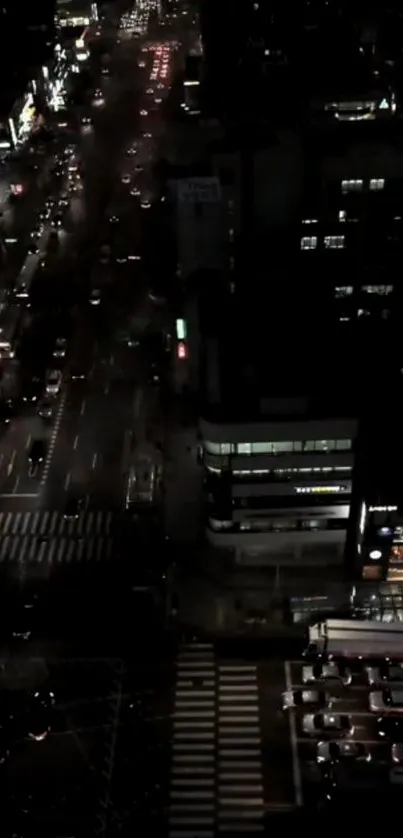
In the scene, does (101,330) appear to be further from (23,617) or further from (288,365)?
(23,617)

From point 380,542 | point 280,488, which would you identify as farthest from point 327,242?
point 380,542

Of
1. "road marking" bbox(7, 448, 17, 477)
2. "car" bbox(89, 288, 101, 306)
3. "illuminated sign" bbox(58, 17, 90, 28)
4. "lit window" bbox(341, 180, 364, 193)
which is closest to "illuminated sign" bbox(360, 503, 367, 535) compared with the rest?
"road marking" bbox(7, 448, 17, 477)

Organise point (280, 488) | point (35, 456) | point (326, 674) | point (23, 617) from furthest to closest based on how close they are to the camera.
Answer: point (35, 456)
point (280, 488)
point (23, 617)
point (326, 674)

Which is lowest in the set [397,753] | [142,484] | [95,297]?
[397,753]

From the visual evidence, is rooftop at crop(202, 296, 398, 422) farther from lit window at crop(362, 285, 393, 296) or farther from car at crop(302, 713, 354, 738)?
car at crop(302, 713, 354, 738)

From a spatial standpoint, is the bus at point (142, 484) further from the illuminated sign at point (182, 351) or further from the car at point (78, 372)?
the car at point (78, 372)

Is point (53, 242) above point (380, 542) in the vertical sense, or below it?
above

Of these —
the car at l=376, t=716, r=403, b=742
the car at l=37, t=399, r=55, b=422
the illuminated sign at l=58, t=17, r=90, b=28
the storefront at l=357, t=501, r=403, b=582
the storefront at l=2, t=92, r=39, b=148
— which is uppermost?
the illuminated sign at l=58, t=17, r=90, b=28
